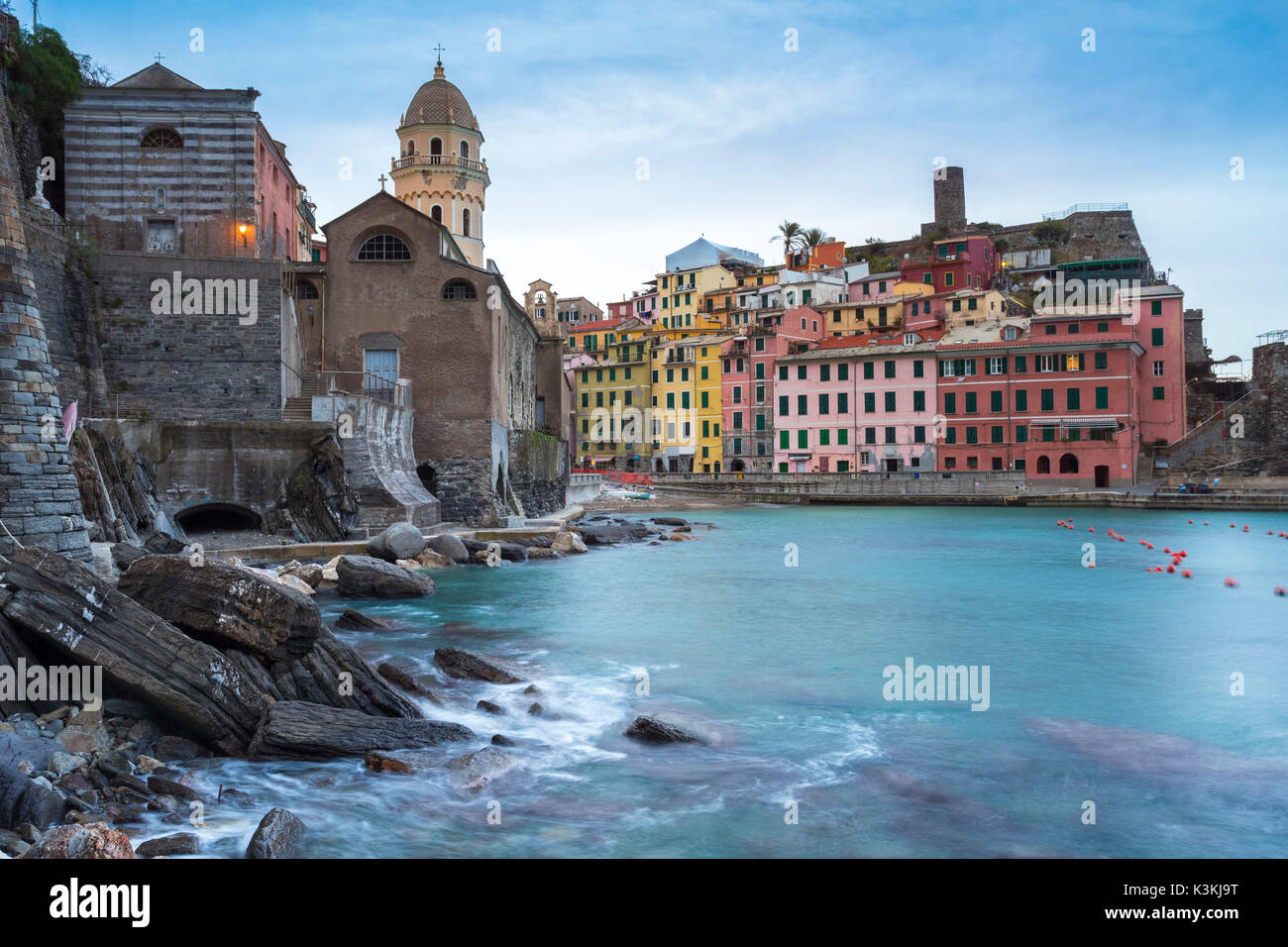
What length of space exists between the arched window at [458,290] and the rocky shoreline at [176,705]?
21382 mm

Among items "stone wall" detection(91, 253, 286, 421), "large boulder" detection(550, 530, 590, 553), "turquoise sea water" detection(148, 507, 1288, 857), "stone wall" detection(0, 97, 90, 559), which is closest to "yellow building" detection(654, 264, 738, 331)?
"large boulder" detection(550, 530, 590, 553)

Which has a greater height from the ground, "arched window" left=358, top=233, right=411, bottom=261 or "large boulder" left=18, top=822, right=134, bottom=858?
"arched window" left=358, top=233, right=411, bottom=261

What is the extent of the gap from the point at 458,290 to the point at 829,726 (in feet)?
75.6

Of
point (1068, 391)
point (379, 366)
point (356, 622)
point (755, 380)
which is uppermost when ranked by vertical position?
point (755, 380)

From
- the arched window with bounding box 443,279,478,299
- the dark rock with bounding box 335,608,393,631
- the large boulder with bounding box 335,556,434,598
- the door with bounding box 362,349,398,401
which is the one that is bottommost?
the dark rock with bounding box 335,608,393,631

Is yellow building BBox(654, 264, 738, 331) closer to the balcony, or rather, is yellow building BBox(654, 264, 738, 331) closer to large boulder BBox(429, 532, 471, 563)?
the balcony

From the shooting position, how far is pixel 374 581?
732 inches

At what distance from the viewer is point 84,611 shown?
8766 mm

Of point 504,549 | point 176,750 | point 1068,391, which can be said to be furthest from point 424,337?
point 1068,391

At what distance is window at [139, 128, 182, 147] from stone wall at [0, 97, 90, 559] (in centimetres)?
1889

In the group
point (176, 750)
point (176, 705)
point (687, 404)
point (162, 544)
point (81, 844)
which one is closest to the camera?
point (81, 844)

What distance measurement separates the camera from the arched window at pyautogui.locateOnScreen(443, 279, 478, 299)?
100 ft

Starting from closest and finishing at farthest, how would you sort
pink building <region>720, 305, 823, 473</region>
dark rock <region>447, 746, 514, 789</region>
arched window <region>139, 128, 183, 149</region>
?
dark rock <region>447, 746, 514, 789</region> → arched window <region>139, 128, 183, 149</region> → pink building <region>720, 305, 823, 473</region>

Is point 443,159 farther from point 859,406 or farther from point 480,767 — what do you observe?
point 480,767
